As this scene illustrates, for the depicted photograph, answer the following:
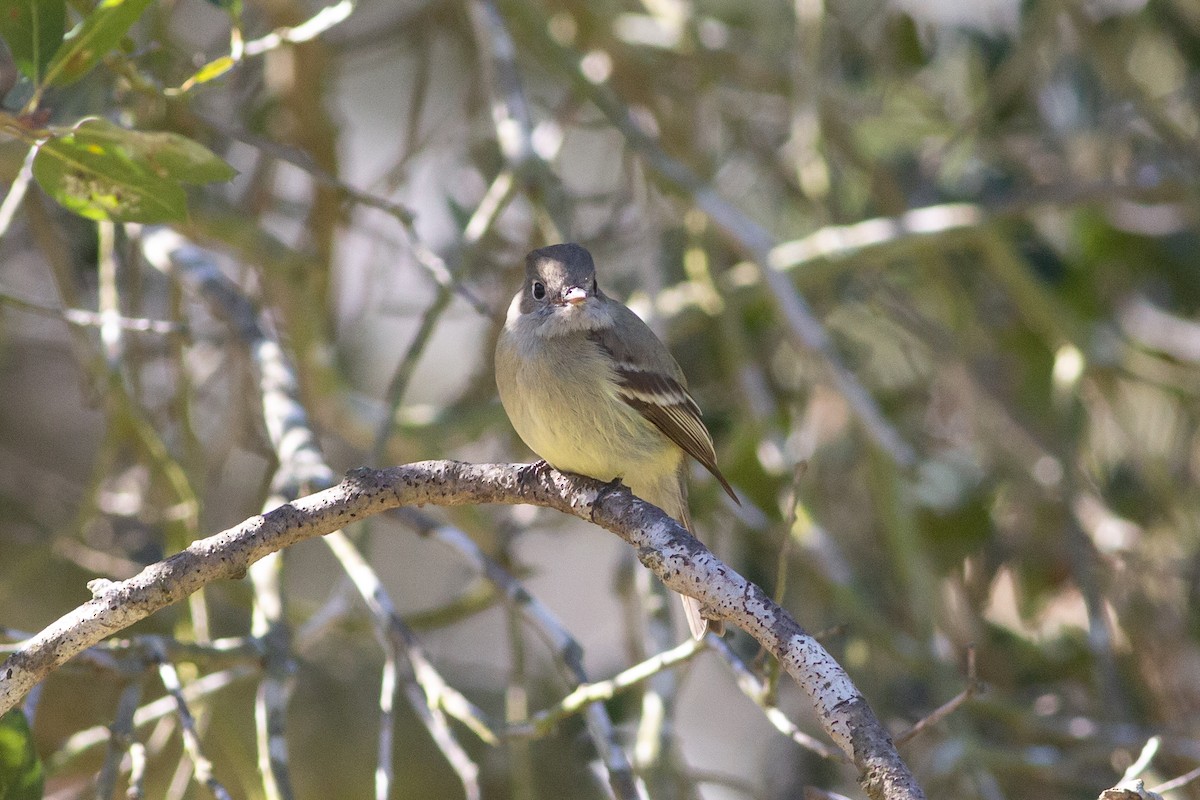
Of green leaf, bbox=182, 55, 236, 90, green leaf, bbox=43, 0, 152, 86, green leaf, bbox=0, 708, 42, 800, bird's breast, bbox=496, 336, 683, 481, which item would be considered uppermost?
green leaf, bbox=182, 55, 236, 90

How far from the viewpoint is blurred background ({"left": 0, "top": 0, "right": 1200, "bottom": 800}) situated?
4.37 meters

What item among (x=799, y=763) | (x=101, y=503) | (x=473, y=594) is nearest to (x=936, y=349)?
(x=799, y=763)

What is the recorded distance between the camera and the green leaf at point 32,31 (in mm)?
2656

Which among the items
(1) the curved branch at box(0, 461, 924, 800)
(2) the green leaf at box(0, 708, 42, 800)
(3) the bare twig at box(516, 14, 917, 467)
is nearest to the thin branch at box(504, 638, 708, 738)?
(1) the curved branch at box(0, 461, 924, 800)

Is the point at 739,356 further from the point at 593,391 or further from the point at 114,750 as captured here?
the point at 114,750

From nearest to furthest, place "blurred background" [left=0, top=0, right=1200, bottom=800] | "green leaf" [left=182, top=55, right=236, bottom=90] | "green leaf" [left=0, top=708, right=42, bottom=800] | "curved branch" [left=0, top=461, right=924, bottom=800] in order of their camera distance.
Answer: "curved branch" [left=0, top=461, right=924, bottom=800], "green leaf" [left=0, top=708, right=42, bottom=800], "green leaf" [left=182, top=55, right=236, bottom=90], "blurred background" [left=0, top=0, right=1200, bottom=800]

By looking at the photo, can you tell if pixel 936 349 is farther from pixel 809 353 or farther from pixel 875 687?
pixel 875 687

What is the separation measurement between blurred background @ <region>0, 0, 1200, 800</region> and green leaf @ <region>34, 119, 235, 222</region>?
670 millimetres

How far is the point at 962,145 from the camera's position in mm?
6344

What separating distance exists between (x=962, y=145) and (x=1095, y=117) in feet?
2.19

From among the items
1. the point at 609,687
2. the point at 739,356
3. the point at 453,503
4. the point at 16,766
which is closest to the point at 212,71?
the point at 453,503

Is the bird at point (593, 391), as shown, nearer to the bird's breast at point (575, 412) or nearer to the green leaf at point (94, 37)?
the bird's breast at point (575, 412)

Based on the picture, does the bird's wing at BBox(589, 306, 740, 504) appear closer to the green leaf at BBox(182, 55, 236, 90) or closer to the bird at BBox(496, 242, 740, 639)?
the bird at BBox(496, 242, 740, 639)

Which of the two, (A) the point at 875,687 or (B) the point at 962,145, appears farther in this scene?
(B) the point at 962,145
